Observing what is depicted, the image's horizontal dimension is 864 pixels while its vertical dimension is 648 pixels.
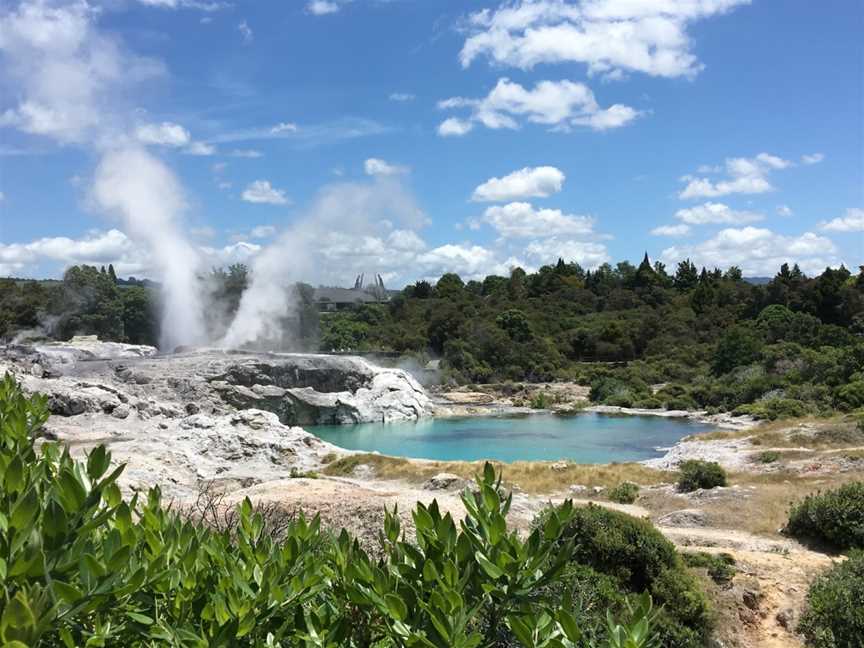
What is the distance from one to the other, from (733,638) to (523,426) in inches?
1080

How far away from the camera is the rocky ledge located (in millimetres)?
19234

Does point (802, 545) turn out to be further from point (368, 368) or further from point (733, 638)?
point (368, 368)

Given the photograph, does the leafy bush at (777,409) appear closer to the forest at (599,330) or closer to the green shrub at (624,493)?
the forest at (599,330)

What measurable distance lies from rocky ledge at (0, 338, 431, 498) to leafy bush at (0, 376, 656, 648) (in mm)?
12340

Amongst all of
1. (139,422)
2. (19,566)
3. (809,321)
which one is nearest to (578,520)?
(19,566)

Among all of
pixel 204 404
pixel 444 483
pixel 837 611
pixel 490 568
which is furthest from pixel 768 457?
pixel 204 404

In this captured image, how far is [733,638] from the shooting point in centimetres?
784

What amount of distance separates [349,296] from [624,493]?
85.1m

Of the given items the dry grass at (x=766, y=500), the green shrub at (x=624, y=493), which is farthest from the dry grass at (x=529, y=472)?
the dry grass at (x=766, y=500)

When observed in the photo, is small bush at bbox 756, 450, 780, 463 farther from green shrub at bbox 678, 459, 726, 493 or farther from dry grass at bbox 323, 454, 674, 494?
green shrub at bbox 678, 459, 726, 493

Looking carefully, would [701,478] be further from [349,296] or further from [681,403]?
[349,296]

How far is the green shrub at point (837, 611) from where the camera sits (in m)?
7.23

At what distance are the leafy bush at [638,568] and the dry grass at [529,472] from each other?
830 cm

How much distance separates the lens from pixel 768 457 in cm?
2058
